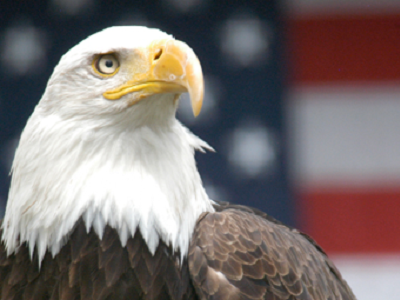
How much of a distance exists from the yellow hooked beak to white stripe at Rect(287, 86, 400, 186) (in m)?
1.99

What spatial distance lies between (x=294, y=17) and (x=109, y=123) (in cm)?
217

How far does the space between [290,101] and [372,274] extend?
1.11m

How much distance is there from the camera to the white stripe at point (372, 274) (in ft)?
9.84

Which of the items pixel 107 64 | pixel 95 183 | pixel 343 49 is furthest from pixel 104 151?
pixel 343 49

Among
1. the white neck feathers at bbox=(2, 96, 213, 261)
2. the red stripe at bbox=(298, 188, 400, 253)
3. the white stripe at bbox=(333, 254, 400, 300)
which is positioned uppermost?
the white neck feathers at bbox=(2, 96, 213, 261)

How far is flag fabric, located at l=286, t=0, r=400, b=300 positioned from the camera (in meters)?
3.02

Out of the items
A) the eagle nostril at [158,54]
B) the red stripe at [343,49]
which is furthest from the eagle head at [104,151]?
the red stripe at [343,49]

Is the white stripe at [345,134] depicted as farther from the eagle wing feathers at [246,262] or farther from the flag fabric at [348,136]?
the eagle wing feathers at [246,262]

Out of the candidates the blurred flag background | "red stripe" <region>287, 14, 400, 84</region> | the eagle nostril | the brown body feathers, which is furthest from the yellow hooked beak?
"red stripe" <region>287, 14, 400, 84</region>

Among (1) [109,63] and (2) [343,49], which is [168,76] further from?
(2) [343,49]

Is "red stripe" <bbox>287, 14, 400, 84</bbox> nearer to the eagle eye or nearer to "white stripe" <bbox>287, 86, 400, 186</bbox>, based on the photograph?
"white stripe" <bbox>287, 86, 400, 186</bbox>

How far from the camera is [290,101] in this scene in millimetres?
3047

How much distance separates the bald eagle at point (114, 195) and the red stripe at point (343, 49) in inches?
78.5

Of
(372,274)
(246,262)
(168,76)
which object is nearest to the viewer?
(168,76)
